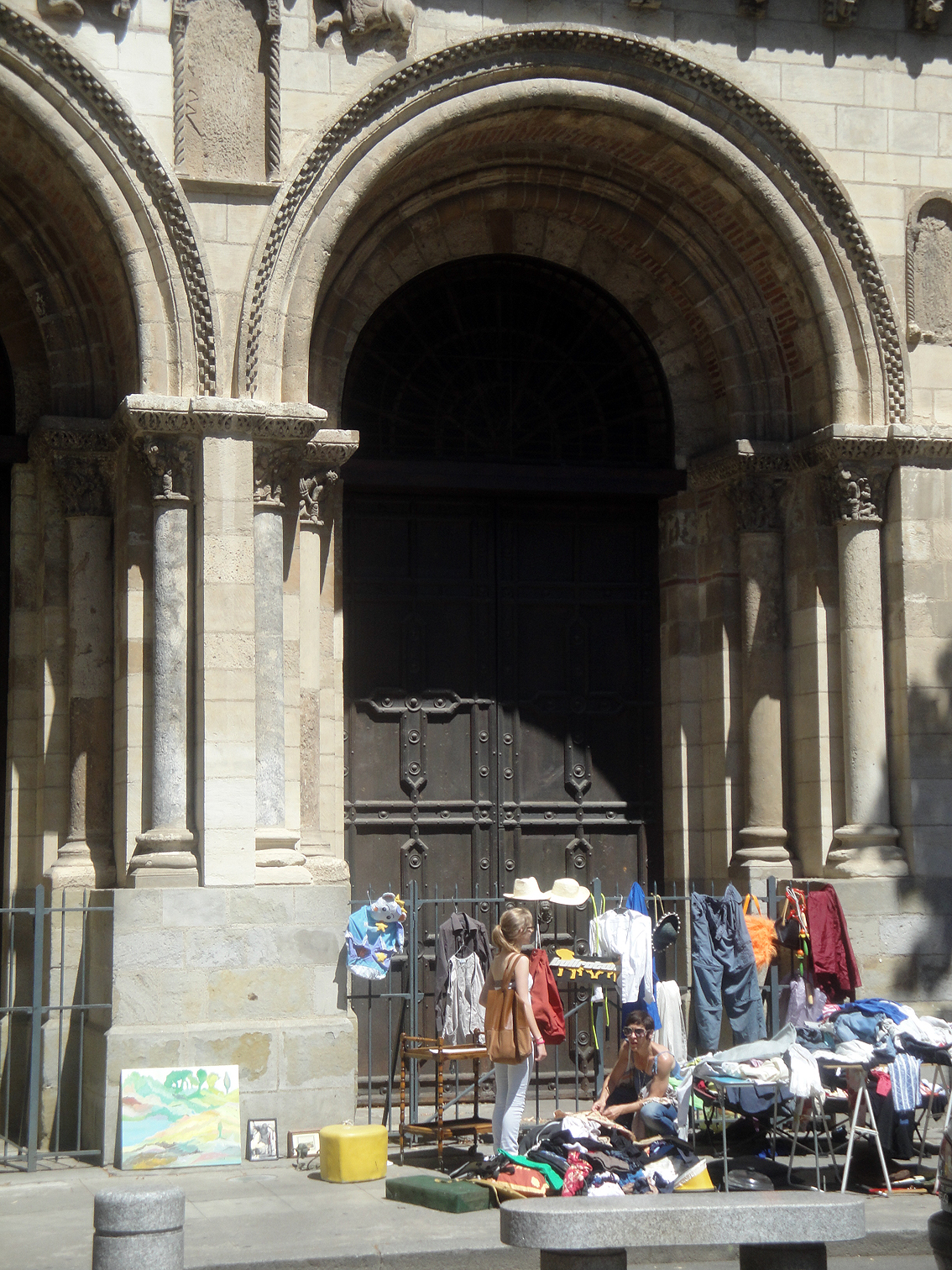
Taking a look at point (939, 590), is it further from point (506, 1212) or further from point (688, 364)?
point (506, 1212)

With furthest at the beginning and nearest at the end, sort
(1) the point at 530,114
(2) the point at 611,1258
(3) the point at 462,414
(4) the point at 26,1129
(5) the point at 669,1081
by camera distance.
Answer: (3) the point at 462,414
(1) the point at 530,114
(4) the point at 26,1129
(5) the point at 669,1081
(2) the point at 611,1258

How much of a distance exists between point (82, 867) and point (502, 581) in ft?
13.4

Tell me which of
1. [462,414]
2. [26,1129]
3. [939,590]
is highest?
[462,414]

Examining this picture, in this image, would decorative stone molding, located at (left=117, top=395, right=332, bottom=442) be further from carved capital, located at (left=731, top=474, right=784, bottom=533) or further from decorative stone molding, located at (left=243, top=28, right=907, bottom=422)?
carved capital, located at (left=731, top=474, right=784, bottom=533)

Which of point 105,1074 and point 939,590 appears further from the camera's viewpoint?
point 939,590

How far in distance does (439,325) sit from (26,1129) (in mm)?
6974

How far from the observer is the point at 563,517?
1351 centimetres

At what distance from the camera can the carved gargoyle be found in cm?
1153

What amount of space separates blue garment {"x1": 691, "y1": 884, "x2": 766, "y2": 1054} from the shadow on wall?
1.38 meters

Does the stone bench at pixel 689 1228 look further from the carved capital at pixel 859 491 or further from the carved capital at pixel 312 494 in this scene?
the carved capital at pixel 859 491

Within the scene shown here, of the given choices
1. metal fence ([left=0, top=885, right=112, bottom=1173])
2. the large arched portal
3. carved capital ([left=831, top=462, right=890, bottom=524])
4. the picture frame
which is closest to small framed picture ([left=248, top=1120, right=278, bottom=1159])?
the picture frame

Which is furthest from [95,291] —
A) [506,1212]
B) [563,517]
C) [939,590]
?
[506,1212]

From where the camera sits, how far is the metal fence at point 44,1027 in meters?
10.4

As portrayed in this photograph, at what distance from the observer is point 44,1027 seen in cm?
1122
